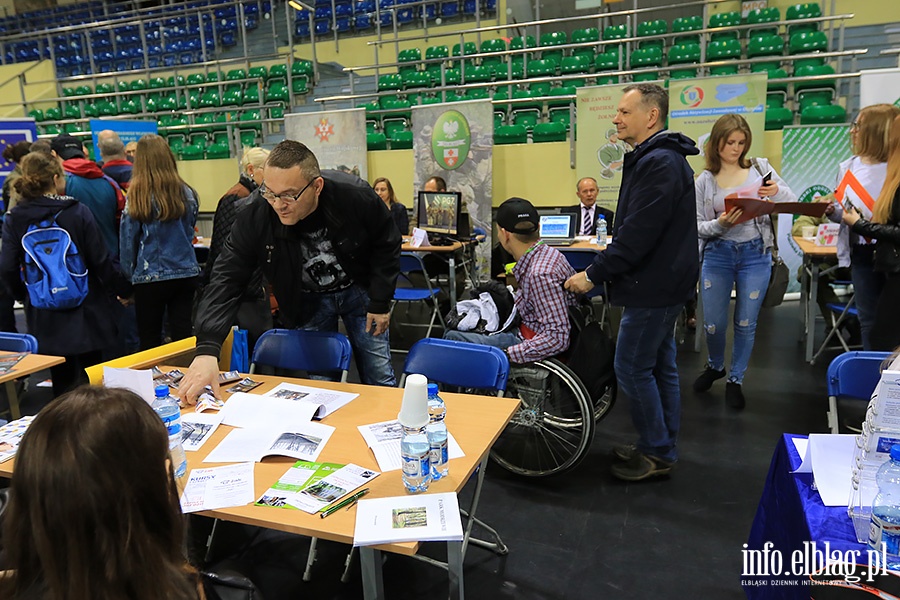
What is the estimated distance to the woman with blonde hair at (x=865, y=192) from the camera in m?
2.87

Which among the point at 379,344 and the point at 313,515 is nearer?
the point at 313,515

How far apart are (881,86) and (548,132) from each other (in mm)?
3293

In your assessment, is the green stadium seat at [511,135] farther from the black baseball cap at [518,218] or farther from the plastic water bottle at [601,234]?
the black baseball cap at [518,218]

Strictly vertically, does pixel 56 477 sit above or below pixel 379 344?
above

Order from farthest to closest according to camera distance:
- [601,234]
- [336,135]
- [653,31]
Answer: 1. [653,31]
2. [336,135]
3. [601,234]

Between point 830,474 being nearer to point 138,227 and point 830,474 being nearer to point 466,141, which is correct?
point 138,227

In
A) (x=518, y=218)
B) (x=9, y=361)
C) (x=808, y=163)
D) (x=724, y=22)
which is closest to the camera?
(x=9, y=361)

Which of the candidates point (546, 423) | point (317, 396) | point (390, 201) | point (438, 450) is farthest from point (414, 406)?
point (390, 201)

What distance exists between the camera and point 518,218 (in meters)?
2.57

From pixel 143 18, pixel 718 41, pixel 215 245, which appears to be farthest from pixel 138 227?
pixel 143 18

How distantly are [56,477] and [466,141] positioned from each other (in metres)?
6.55

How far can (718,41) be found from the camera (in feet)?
25.9

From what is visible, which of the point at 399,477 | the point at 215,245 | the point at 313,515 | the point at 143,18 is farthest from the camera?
the point at 143,18

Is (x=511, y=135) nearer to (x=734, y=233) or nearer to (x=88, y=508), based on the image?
(x=734, y=233)
